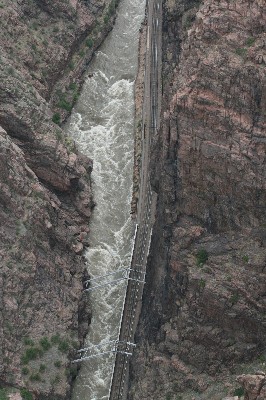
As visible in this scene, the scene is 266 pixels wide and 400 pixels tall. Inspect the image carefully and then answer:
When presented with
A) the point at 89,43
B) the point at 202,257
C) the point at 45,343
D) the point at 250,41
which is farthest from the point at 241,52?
the point at 89,43

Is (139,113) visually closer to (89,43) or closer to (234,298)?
(89,43)

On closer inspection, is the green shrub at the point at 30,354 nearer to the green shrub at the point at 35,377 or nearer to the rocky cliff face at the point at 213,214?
the green shrub at the point at 35,377

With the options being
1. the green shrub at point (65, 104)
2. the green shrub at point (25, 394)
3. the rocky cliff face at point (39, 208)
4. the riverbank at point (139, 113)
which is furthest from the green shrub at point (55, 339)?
the green shrub at point (65, 104)

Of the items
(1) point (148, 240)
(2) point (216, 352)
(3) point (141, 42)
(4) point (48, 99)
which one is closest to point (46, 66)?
(4) point (48, 99)

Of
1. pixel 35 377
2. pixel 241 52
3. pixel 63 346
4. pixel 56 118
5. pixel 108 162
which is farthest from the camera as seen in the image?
pixel 56 118

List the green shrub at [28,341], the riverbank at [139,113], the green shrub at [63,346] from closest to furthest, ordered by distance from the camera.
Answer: the green shrub at [28,341]
the green shrub at [63,346]
the riverbank at [139,113]

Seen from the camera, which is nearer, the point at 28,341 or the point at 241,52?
the point at 241,52

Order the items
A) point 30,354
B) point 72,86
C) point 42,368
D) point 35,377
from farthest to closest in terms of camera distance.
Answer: point 72,86, point 42,368, point 30,354, point 35,377
